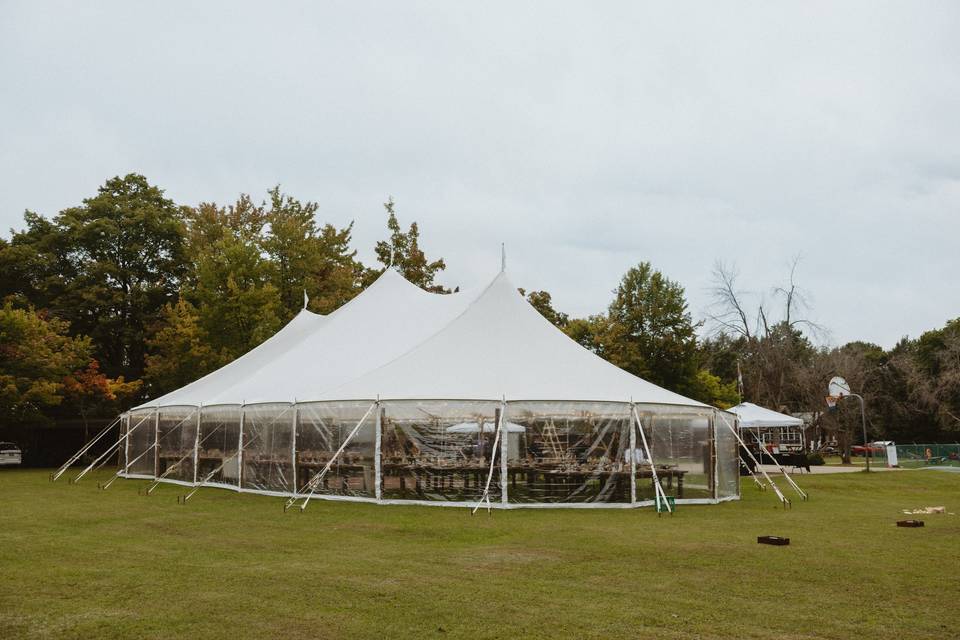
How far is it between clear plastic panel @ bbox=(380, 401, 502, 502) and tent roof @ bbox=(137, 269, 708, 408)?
260 mm

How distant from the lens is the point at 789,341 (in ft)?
125

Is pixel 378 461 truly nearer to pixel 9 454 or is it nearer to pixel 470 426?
pixel 470 426

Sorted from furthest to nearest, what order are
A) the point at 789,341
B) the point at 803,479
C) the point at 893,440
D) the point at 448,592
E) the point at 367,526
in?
the point at 893,440 → the point at 789,341 → the point at 803,479 → the point at 367,526 → the point at 448,592

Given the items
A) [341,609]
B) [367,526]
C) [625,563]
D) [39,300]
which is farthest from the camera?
[39,300]

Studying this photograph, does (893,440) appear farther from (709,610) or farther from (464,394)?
(709,610)

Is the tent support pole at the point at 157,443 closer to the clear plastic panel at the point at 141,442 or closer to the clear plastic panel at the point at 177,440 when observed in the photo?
the clear plastic panel at the point at 177,440

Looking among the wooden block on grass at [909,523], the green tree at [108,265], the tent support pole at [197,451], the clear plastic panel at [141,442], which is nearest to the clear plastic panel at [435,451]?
the tent support pole at [197,451]

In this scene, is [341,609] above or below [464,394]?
below

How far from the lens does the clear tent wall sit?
13273 mm

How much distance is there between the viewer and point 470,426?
566 inches

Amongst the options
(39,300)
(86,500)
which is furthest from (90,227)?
(86,500)

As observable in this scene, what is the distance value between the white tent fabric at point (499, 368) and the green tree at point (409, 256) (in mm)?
19250

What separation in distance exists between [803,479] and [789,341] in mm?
17644

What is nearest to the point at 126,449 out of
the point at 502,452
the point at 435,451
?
the point at 435,451
